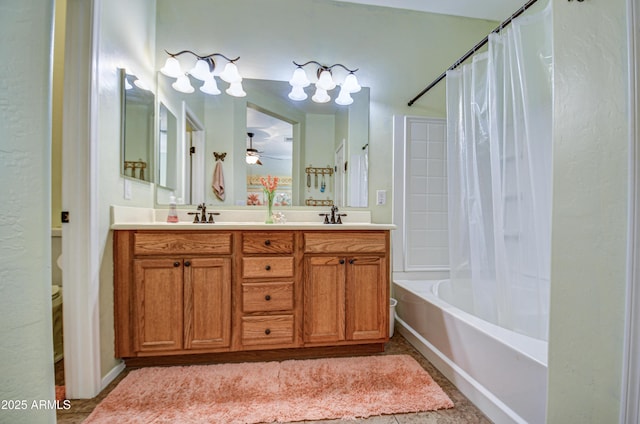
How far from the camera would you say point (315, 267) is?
1.61m

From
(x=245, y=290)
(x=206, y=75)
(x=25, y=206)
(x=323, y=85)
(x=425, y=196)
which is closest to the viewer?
(x=25, y=206)

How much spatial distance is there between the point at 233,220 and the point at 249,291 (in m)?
0.66

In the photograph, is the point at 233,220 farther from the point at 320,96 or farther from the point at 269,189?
the point at 320,96

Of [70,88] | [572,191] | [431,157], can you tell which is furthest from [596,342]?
[70,88]

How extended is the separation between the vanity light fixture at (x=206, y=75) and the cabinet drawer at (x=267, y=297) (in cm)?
147

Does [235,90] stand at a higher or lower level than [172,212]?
higher

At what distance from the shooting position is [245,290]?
60.4 inches

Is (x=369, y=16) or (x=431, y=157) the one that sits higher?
(x=369, y=16)

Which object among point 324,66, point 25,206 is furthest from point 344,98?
point 25,206

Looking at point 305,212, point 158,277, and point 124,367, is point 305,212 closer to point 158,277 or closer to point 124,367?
point 158,277

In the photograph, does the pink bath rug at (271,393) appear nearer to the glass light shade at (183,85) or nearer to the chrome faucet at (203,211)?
the chrome faucet at (203,211)

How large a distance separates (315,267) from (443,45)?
219 centimetres

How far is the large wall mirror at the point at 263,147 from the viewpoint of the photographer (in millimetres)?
1978

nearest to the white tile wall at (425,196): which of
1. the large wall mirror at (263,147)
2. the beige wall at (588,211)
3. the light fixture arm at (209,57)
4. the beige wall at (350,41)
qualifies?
the beige wall at (350,41)
